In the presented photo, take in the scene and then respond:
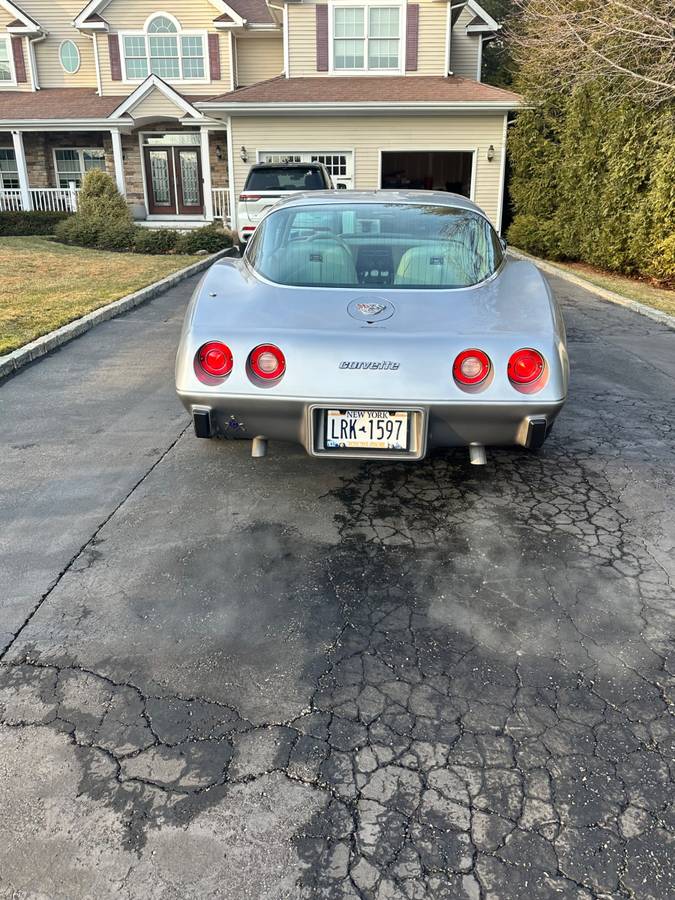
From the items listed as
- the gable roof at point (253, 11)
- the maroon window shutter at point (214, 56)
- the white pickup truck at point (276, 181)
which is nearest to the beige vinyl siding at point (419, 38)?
the gable roof at point (253, 11)

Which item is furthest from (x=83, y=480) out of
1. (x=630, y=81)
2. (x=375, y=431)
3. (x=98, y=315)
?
(x=630, y=81)

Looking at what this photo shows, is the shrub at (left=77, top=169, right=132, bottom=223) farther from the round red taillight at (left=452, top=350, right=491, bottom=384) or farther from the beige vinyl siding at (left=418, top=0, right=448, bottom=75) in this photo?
the round red taillight at (left=452, top=350, right=491, bottom=384)

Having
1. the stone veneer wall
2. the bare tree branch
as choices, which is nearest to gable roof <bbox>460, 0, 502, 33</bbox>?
the bare tree branch

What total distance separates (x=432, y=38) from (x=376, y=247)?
18.8 m

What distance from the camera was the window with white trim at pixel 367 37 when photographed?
1956cm

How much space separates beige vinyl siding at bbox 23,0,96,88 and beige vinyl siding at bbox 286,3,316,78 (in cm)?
824

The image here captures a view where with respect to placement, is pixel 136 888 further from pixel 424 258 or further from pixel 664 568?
pixel 424 258

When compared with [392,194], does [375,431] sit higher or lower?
lower

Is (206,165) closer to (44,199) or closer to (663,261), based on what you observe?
(44,199)

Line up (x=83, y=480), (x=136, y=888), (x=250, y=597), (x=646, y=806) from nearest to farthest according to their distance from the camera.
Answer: (x=136, y=888) → (x=646, y=806) → (x=250, y=597) → (x=83, y=480)

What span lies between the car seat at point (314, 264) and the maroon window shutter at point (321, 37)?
732 inches

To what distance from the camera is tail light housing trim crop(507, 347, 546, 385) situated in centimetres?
342

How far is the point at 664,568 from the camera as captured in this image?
329cm

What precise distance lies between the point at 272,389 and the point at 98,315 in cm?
601
